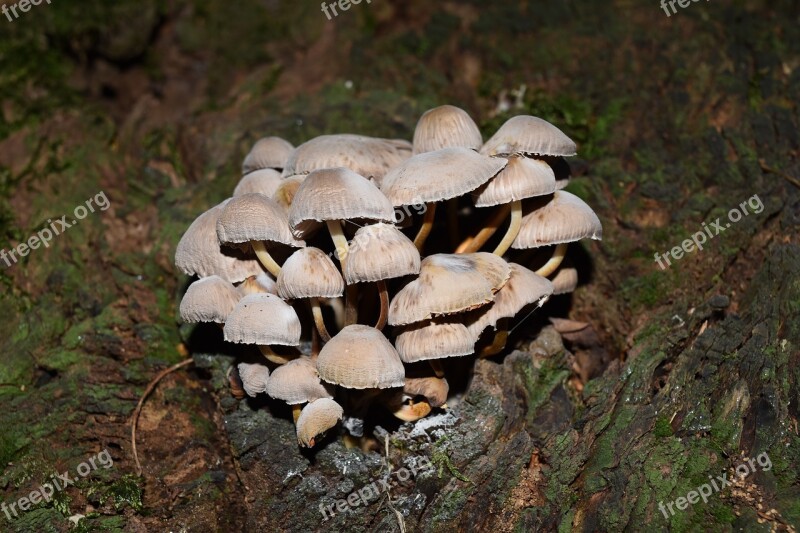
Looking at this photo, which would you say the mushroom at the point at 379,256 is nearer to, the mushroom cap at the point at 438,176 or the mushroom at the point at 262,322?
the mushroom cap at the point at 438,176

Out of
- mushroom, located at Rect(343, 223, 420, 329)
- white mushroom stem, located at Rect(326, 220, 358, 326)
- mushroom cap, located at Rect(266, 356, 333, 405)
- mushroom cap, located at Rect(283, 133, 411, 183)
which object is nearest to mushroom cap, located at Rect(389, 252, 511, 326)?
mushroom, located at Rect(343, 223, 420, 329)

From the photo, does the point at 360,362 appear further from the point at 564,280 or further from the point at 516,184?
the point at 564,280

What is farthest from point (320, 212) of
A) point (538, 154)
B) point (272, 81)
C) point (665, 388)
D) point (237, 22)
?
point (237, 22)

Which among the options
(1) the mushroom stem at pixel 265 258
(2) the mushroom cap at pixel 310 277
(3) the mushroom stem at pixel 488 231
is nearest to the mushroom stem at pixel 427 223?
(3) the mushroom stem at pixel 488 231

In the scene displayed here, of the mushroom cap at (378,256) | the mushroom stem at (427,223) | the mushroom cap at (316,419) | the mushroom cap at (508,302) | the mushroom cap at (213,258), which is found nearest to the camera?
the mushroom cap at (378,256)

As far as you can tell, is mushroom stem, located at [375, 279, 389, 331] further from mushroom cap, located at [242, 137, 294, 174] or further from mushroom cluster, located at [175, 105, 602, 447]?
mushroom cap, located at [242, 137, 294, 174]
